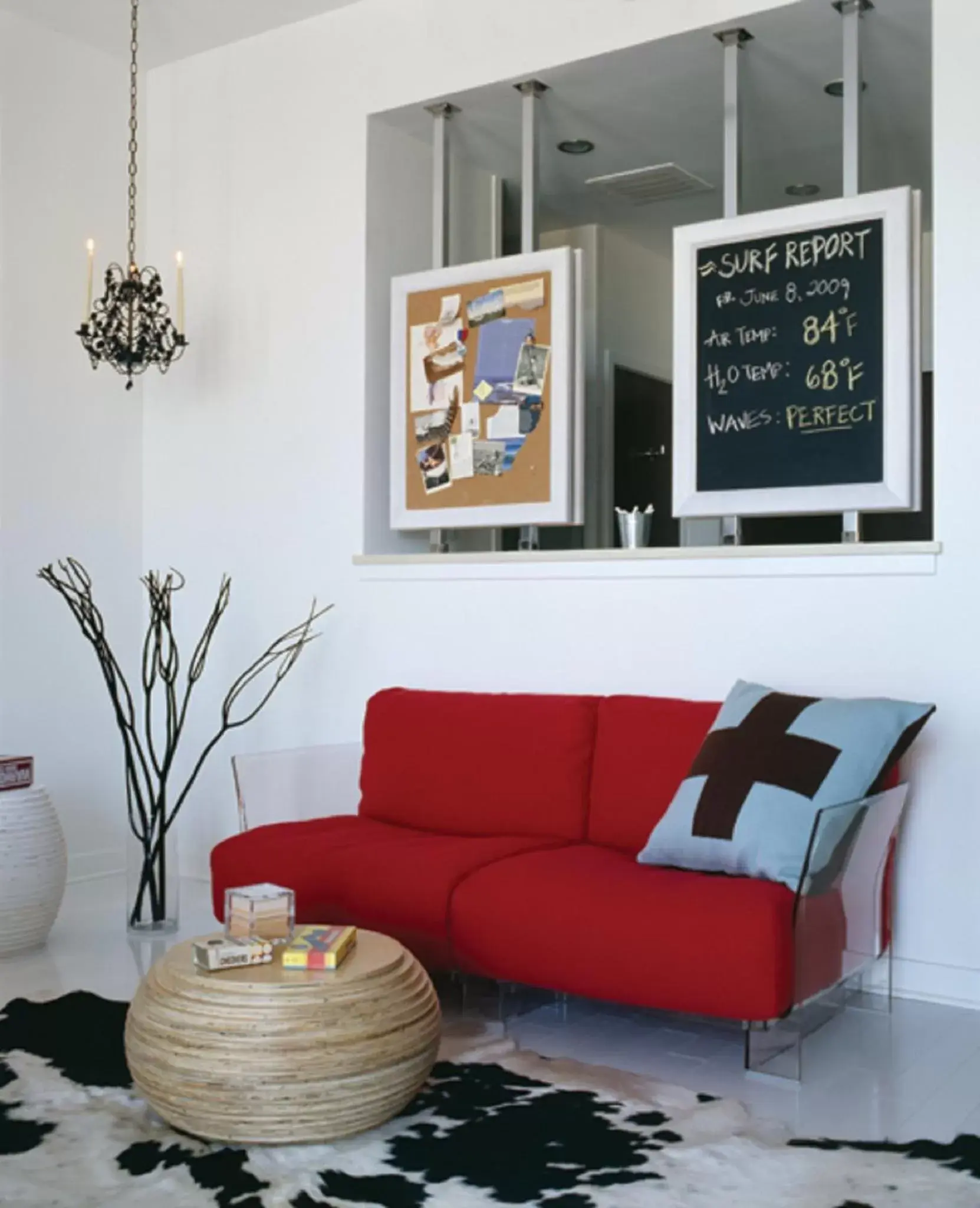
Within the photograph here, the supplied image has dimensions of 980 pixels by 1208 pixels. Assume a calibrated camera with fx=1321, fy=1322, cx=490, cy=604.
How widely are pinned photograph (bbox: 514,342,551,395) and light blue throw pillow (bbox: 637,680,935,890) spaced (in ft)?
4.94

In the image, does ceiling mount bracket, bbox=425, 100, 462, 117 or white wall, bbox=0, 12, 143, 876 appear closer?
ceiling mount bracket, bbox=425, 100, 462, 117

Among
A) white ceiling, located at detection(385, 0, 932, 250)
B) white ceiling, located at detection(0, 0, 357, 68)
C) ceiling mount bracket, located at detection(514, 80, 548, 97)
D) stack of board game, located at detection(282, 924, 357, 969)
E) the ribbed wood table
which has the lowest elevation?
the ribbed wood table

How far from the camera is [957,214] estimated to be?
350 cm

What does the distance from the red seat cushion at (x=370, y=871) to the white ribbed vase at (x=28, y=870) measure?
542 mm

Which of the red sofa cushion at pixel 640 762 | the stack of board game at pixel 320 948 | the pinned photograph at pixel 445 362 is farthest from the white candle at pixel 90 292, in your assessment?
the stack of board game at pixel 320 948

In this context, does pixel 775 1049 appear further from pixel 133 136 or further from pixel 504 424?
pixel 133 136

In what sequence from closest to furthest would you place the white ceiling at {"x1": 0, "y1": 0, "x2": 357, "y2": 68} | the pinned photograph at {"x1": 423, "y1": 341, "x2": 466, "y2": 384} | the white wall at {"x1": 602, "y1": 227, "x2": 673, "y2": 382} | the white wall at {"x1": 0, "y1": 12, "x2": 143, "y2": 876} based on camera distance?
the pinned photograph at {"x1": 423, "y1": 341, "x2": 466, "y2": 384}, the white ceiling at {"x1": 0, "y1": 0, "x2": 357, "y2": 68}, the white wall at {"x1": 0, "y1": 12, "x2": 143, "y2": 876}, the white wall at {"x1": 602, "y1": 227, "x2": 673, "y2": 382}

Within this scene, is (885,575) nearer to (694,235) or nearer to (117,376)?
(694,235)

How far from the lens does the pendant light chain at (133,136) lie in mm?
4984

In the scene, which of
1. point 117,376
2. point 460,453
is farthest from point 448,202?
point 117,376

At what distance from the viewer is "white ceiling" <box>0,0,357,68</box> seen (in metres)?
4.66

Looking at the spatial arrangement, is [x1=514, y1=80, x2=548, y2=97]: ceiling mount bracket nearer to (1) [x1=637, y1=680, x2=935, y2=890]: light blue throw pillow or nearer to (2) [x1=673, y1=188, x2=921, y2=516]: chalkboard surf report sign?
(2) [x1=673, y1=188, x2=921, y2=516]: chalkboard surf report sign

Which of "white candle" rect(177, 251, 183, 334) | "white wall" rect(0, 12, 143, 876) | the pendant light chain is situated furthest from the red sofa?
the pendant light chain

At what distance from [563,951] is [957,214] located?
217cm
